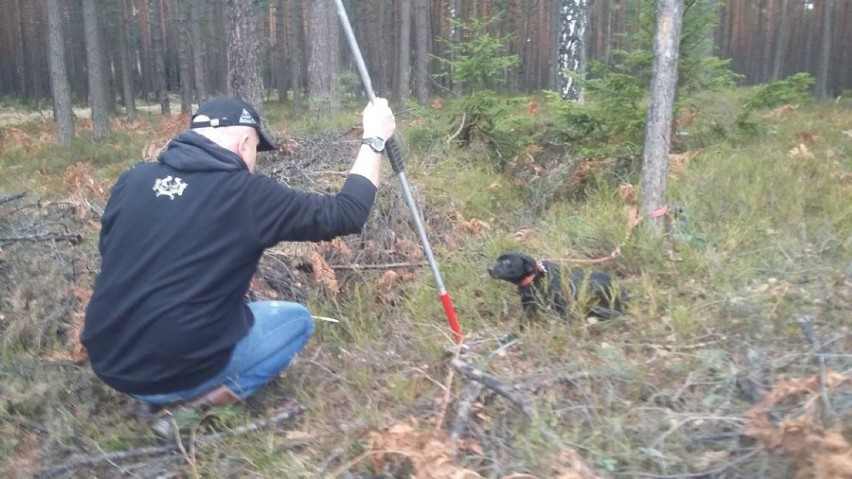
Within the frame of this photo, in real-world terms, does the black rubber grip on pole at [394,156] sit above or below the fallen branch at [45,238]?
above

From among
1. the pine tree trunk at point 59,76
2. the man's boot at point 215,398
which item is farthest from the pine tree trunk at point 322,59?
the man's boot at point 215,398

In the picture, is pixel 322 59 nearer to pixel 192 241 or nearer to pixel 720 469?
pixel 192 241

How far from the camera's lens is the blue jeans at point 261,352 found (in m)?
3.35

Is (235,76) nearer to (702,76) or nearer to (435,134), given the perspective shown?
(435,134)

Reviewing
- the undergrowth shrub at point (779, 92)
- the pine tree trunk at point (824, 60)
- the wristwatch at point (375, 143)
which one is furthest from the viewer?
the pine tree trunk at point (824, 60)

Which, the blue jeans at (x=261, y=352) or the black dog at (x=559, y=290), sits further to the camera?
the black dog at (x=559, y=290)

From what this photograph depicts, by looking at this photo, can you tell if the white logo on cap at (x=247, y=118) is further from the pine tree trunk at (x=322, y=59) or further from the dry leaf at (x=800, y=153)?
the pine tree trunk at (x=322, y=59)

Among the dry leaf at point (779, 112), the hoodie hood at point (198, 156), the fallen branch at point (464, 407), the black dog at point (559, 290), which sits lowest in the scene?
the fallen branch at point (464, 407)

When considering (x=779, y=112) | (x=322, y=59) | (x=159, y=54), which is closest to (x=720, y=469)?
(x=779, y=112)

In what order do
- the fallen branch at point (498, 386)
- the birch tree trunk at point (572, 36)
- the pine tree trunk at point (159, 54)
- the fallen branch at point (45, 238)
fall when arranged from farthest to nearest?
the pine tree trunk at point (159, 54) → the birch tree trunk at point (572, 36) → the fallen branch at point (45, 238) → the fallen branch at point (498, 386)

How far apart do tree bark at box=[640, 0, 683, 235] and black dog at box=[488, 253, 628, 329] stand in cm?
108

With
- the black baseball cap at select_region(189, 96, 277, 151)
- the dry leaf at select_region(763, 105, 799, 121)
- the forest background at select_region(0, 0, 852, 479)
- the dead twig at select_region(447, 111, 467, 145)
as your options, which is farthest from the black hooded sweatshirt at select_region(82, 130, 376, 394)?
the dry leaf at select_region(763, 105, 799, 121)

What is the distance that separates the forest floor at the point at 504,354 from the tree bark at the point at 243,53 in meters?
3.02

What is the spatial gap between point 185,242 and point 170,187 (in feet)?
0.81
